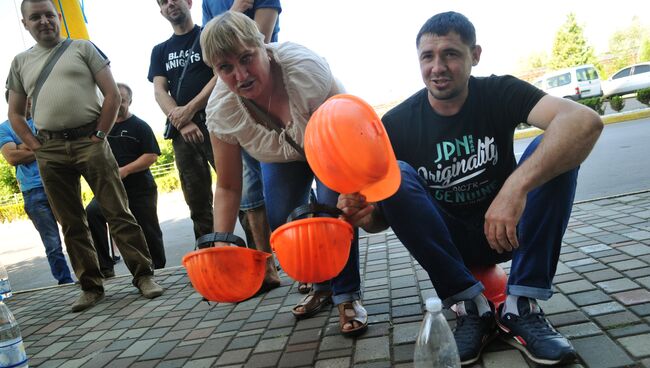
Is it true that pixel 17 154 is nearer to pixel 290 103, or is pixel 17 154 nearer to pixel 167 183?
pixel 290 103

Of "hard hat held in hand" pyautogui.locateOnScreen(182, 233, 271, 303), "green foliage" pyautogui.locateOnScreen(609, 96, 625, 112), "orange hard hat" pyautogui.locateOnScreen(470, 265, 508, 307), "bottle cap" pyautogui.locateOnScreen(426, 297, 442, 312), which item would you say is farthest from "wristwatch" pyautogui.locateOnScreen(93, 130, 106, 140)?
"green foliage" pyautogui.locateOnScreen(609, 96, 625, 112)

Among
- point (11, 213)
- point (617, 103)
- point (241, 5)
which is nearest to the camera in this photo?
point (241, 5)

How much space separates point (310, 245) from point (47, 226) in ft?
14.1

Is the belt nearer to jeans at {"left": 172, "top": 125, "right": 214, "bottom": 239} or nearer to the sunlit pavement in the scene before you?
jeans at {"left": 172, "top": 125, "right": 214, "bottom": 239}

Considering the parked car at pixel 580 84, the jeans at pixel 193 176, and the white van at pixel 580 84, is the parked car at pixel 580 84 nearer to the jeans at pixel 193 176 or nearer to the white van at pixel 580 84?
the white van at pixel 580 84

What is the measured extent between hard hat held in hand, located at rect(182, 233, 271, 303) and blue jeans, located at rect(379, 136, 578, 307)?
1.96ft

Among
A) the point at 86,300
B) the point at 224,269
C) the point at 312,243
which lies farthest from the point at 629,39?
the point at 224,269

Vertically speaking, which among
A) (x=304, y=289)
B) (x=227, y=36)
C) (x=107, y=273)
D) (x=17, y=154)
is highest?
(x=227, y=36)

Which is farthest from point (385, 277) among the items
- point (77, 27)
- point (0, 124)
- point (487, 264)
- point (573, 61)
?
point (573, 61)

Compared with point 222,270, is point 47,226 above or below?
below

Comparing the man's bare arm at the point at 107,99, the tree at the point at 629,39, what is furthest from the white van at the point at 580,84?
the tree at the point at 629,39

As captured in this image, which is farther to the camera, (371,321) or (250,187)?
(250,187)

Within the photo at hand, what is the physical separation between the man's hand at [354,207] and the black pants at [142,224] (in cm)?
342

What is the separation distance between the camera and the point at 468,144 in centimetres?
206
